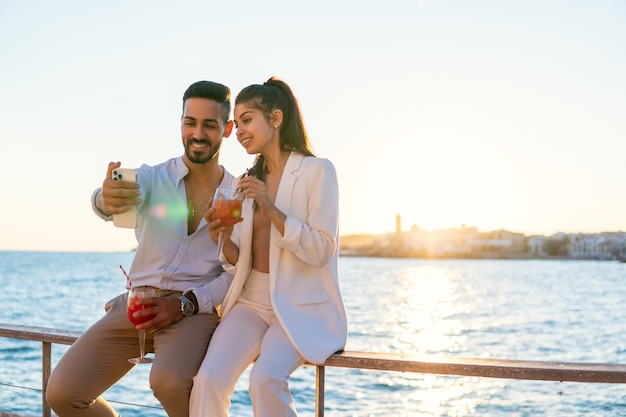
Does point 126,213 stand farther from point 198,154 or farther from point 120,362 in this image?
point 120,362

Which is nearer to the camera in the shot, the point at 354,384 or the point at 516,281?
the point at 354,384

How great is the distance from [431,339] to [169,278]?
22.9m

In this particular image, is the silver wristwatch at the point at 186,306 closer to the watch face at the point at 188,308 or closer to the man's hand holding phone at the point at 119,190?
the watch face at the point at 188,308

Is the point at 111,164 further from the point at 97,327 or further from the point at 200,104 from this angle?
the point at 97,327

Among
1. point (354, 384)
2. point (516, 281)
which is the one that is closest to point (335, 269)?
point (354, 384)

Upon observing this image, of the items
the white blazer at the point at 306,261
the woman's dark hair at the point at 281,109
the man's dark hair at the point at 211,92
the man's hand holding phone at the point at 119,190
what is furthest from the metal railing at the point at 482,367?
the man's dark hair at the point at 211,92

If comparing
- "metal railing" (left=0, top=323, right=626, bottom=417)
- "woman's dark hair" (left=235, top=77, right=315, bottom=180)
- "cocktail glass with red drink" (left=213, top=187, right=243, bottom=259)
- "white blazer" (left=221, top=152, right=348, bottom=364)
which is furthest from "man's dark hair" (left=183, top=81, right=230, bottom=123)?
"metal railing" (left=0, top=323, right=626, bottom=417)

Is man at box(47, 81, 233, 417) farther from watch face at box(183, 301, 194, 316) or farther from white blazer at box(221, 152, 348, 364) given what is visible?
white blazer at box(221, 152, 348, 364)

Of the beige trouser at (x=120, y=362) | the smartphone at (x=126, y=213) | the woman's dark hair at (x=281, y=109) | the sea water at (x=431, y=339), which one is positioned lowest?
the sea water at (x=431, y=339)

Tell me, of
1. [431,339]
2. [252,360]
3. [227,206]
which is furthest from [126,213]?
[431,339]

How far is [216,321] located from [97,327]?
56 centimetres

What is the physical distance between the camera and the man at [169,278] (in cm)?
277

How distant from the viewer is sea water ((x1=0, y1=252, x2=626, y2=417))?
1313 cm

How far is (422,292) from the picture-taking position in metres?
48.0
